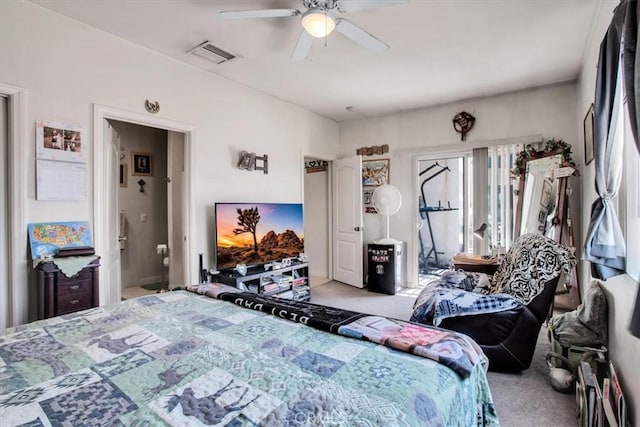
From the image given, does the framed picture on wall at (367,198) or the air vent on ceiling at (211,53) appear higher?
the air vent on ceiling at (211,53)

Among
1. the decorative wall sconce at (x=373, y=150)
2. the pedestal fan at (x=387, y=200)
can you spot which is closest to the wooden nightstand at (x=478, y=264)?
the pedestal fan at (x=387, y=200)

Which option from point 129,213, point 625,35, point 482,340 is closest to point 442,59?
point 625,35

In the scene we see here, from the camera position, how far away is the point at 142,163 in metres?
4.68

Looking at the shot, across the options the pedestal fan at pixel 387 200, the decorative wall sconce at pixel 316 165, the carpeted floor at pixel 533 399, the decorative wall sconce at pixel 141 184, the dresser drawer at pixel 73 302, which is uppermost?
the decorative wall sconce at pixel 316 165

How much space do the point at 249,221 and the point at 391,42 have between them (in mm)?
2270

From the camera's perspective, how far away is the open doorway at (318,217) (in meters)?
5.43

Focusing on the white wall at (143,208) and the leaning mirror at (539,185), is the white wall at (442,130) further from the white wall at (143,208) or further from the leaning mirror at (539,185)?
the white wall at (143,208)

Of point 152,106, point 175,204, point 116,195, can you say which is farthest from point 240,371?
point 175,204

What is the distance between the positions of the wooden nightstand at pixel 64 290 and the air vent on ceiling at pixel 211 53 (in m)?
1.96

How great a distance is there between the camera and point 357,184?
193 inches

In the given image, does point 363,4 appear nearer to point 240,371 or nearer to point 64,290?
point 240,371

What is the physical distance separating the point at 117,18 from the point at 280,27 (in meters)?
1.22

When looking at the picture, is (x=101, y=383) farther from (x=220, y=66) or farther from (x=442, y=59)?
(x=442, y=59)

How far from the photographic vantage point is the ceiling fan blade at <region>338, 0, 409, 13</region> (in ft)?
6.21
